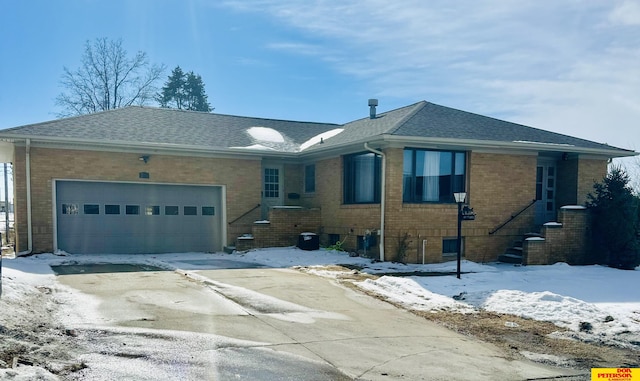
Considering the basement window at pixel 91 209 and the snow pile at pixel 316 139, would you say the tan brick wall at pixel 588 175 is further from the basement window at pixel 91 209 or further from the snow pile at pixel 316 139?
the basement window at pixel 91 209

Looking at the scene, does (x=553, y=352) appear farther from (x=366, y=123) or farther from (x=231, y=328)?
(x=366, y=123)

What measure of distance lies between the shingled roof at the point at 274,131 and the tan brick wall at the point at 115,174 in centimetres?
59

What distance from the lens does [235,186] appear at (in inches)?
687

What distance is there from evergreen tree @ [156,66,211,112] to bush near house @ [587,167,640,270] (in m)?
41.2

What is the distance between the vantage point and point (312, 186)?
1841 cm

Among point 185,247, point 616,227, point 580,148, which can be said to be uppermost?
point 580,148

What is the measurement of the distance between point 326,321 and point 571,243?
10.5 meters

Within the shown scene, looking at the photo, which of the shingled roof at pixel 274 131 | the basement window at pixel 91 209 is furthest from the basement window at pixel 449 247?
the basement window at pixel 91 209

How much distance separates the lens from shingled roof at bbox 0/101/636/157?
579 inches

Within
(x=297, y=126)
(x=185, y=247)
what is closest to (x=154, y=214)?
(x=185, y=247)

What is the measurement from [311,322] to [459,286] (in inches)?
185

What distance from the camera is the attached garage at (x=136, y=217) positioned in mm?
15227

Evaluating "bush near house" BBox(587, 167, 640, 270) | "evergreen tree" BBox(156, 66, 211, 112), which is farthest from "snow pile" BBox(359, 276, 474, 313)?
"evergreen tree" BBox(156, 66, 211, 112)

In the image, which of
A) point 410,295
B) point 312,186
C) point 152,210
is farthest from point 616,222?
point 152,210
